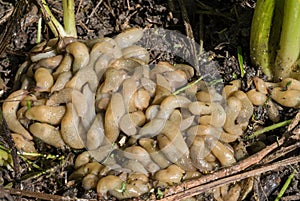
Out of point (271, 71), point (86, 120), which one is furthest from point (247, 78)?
point (86, 120)

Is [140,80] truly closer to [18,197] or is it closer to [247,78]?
[247,78]

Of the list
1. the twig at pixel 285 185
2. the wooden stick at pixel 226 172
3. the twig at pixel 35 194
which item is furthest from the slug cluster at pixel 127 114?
the twig at pixel 285 185

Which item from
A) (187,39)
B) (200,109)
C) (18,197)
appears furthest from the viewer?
(187,39)

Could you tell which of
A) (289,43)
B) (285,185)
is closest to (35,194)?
(285,185)

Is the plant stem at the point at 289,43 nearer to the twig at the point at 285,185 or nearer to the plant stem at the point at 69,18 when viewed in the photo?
the twig at the point at 285,185

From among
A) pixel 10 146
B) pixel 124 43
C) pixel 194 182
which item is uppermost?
pixel 124 43

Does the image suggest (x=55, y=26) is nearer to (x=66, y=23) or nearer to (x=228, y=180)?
(x=66, y=23)

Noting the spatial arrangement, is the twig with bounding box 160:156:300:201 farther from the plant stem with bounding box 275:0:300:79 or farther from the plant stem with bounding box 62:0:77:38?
the plant stem with bounding box 62:0:77:38
